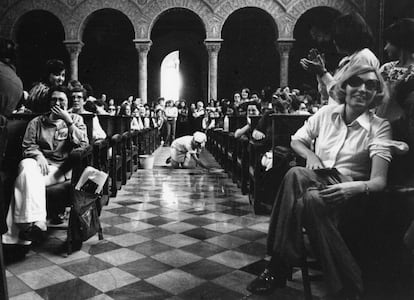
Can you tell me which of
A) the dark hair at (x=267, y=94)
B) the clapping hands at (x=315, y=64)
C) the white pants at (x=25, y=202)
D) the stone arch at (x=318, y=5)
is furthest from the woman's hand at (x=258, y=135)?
the stone arch at (x=318, y=5)

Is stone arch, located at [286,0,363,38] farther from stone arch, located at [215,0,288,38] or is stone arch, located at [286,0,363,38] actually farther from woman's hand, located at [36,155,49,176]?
woman's hand, located at [36,155,49,176]

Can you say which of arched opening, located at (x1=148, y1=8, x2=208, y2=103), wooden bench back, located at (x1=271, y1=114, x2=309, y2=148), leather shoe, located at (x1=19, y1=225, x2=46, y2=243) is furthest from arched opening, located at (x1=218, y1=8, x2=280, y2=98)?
leather shoe, located at (x1=19, y1=225, x2=46, y2=243)

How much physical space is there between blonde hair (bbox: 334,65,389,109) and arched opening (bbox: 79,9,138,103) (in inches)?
759

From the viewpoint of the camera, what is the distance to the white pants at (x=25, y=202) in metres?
3.26

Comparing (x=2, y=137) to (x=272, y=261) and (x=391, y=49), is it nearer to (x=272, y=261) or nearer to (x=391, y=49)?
(x=272, y=261)

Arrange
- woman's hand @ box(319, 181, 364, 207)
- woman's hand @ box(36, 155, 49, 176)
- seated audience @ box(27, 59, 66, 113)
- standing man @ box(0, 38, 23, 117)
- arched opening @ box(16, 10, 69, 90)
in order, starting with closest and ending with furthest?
woman's hand @ box(319, 181, 364, 207) → standing man @ box(0, 38, 23, 117) → woman's hand @ box(36, 155, 49, 176) → seated audience @ box(27, 59, 66, 113) → arched opening @ box(16, 10, 69, 90)

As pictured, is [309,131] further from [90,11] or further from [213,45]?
[90,11]

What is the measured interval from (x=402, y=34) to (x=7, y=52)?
9.29ft

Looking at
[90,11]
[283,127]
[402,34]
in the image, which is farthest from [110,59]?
[402,34]

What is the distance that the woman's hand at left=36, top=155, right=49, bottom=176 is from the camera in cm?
370

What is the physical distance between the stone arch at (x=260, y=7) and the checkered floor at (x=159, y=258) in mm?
12867

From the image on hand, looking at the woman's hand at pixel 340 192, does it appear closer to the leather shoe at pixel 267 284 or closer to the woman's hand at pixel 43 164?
the leather shoe at pixel 267 284

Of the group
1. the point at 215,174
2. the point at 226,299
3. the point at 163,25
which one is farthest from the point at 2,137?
the point at 163,25

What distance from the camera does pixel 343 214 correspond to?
2.34 meters
